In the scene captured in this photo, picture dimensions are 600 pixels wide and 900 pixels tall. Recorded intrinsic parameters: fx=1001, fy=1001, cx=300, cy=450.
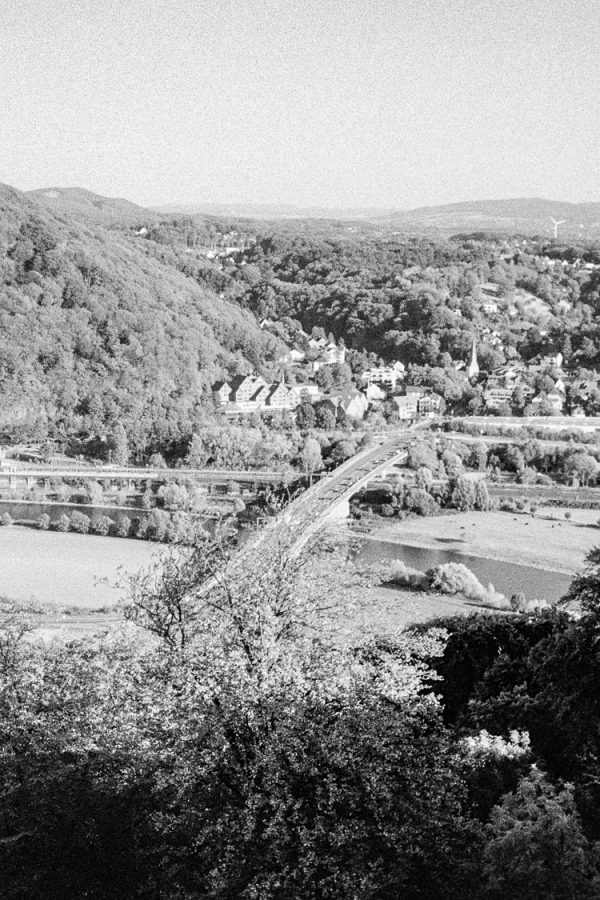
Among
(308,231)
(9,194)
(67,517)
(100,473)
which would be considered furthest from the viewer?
(308,231)

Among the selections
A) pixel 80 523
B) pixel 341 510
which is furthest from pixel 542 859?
pixel 80 523

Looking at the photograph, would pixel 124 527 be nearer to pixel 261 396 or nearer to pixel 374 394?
pixel 261 396

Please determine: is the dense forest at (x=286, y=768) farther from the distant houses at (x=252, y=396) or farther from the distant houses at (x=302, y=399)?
the distant houses at (x=252, y=396)

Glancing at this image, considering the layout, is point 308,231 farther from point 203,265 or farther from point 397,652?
point 397,652

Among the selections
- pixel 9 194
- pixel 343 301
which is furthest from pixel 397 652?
pixel 343 301

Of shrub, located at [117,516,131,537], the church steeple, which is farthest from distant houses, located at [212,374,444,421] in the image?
shrub, located at [117,516,131,537]

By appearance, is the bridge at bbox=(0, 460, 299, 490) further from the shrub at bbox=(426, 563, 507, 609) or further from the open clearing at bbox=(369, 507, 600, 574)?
the shrub at bbox=(426, 563, 507, 609)
